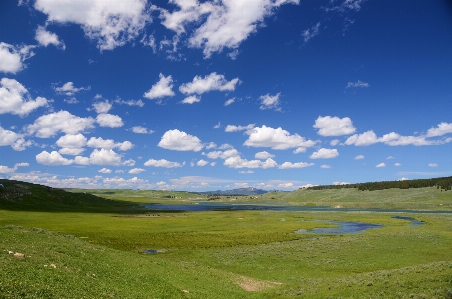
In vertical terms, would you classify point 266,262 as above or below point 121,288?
below

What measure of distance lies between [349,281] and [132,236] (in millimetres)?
51807

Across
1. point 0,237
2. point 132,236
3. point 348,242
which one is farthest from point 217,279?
point 132,236

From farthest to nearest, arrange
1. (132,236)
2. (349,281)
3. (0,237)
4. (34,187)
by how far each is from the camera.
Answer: (34,187), (132,236), (0,237), (349,281)

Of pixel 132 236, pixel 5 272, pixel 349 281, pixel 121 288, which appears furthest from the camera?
pixel 132 236

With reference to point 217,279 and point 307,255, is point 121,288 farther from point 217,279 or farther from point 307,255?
point 307,255

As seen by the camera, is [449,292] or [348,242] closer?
[449,292]

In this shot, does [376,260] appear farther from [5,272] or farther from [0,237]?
[0,237]

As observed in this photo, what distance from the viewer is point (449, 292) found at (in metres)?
20.5

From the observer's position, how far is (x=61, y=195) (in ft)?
632

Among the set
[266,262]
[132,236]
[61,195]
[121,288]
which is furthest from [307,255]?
[61,195]

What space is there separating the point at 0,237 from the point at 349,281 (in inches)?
1465

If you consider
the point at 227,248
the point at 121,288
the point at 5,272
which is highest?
the point at 5,272

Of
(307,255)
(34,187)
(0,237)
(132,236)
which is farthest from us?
(34,187)

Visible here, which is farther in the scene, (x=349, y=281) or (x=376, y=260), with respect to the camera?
(x=376, y=260)
